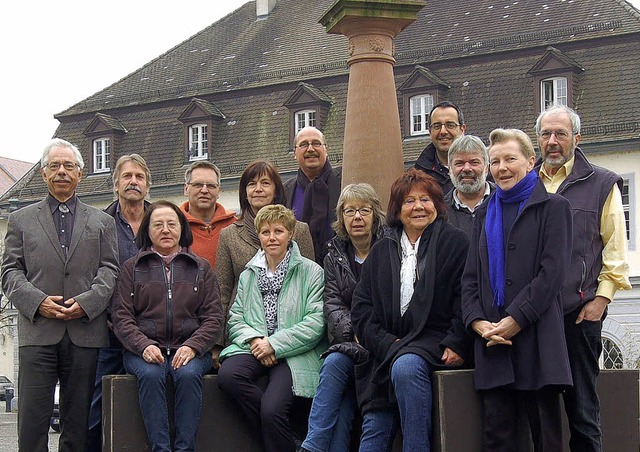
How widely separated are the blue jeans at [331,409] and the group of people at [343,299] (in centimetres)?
1

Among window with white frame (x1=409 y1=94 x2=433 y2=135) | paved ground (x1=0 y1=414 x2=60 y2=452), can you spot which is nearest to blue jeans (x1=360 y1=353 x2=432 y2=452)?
paved ground (x1=0 y1=414 x2=60 y2=452)

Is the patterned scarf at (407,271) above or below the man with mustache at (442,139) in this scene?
below

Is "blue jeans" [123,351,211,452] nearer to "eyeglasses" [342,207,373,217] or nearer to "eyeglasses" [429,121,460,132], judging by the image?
"eyeglasses" [342,207,373,217]

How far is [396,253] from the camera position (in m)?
6.73

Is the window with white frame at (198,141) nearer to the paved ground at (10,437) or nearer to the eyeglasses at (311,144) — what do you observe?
the paved ground at (10,437)

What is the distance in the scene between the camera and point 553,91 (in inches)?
1109

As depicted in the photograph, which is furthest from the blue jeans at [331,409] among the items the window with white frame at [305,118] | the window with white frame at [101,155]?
the window with white frame at [101,155]

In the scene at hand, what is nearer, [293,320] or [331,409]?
[331,409]

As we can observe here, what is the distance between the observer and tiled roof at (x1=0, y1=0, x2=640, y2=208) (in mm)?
27766

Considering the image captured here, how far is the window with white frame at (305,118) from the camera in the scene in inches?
1236

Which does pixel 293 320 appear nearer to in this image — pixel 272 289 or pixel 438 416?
pixel 272 289

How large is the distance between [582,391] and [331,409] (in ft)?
5.11

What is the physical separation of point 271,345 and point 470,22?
85.1 feet

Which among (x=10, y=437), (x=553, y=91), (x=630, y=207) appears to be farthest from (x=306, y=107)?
(x=10, y=437)
